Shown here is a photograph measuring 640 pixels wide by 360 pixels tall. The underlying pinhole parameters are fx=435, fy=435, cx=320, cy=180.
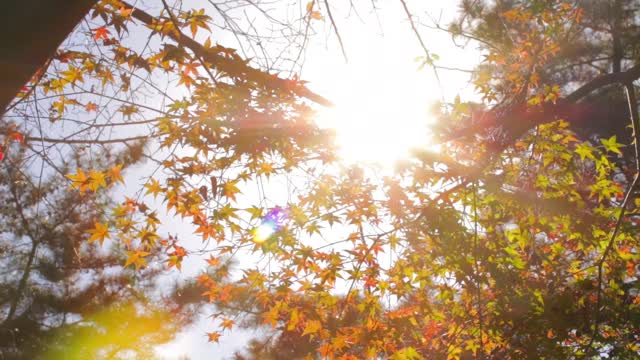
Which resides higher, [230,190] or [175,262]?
[230,190]

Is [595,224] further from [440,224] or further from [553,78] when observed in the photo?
[553,78]

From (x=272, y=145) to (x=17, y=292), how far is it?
735cm

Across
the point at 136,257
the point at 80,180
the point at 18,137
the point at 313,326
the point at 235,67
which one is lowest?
the point at 313,326

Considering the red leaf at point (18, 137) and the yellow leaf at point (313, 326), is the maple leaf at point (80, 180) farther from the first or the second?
the yellow leaf at point (313, 326)

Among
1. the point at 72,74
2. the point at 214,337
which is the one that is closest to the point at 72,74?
the point at 72,74

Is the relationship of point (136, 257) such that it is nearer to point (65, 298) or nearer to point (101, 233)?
point (101, 233)

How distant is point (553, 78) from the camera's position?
22.6 feet

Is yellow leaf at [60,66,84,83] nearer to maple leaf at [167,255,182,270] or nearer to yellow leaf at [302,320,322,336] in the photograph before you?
maple leaf at [167,255,182,270]

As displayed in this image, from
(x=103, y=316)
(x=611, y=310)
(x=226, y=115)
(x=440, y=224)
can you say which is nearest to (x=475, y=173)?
(x=440, y=224)

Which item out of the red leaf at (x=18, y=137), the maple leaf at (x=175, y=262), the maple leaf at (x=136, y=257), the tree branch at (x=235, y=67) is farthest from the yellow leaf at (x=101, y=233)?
the tree branch at (x=235, y=67)

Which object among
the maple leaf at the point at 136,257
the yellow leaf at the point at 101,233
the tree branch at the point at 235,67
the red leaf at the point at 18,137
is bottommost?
the maple leaf at the point at 136,257

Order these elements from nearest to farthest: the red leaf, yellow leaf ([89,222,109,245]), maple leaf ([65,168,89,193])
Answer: maple leaf ([65,168,89,193]), yellow leaf ([89,222,109,245]), the red leaf

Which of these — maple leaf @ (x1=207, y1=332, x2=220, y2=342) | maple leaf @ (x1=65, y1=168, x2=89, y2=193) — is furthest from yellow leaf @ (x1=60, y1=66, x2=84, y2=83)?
maple leaf @ (x1=207, y1=332, x2=220, y2=342)

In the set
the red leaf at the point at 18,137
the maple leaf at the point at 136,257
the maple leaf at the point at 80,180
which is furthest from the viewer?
the red leaf at the point at 18,137
